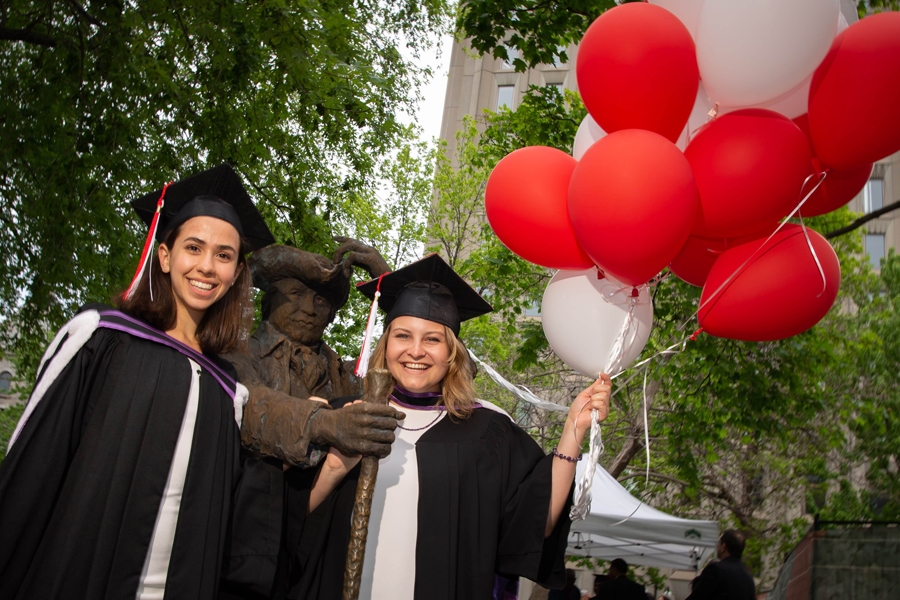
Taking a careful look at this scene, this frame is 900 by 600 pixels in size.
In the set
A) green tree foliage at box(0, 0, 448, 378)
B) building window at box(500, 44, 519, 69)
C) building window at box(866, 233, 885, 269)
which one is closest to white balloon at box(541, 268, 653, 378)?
green tree foliage at box(0, 0, 448, 378)

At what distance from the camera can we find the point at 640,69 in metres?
2.73

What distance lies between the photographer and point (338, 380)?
138 inches

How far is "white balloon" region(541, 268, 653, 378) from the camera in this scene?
3.19 metres

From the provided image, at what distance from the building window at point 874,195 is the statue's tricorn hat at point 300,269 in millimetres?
30270

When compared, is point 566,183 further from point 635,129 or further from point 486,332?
point 486,332

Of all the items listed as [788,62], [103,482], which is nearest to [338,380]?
[103,482]

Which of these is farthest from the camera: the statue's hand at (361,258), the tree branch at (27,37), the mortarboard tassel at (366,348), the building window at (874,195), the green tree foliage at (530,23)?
the building window at (874,195)

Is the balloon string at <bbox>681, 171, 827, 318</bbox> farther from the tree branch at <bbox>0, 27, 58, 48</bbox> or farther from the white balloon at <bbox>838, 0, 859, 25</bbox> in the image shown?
the tree branch at <bbox>0, 27, 58, 48</bbox>

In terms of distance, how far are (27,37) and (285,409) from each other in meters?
5.93

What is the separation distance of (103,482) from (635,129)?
2.11 m

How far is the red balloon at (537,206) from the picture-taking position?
3100mm

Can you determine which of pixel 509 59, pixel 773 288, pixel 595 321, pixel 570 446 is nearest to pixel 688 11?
pixel 773 288

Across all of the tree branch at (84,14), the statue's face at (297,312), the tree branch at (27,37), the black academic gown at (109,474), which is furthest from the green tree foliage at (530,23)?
the black academic gown at (109,474)

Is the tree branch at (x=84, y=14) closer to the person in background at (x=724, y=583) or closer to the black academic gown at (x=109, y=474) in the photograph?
Answer: the black academic gown at (x=109, y=474)
